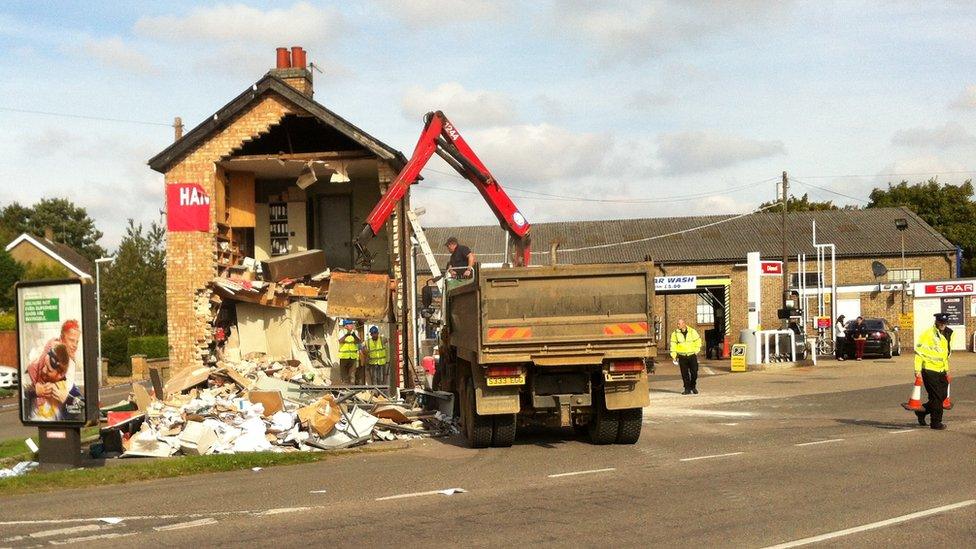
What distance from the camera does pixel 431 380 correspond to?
2058 centimetres

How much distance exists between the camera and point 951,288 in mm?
46125

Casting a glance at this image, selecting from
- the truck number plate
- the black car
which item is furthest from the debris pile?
the black car

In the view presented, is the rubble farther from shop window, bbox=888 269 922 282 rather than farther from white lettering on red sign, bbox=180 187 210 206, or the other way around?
shop window, bbox=888 269 922 282

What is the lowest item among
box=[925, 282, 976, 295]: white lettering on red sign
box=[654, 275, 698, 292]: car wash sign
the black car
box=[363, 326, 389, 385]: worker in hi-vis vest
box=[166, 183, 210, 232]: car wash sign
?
the black car

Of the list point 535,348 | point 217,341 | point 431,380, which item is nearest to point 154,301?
point 217,341

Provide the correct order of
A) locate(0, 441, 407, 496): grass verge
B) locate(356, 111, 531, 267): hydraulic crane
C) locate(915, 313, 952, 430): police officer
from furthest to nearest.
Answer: locate(356, 111, 531, 267): hydraulic crane < locate(915, 313, 952, 430): police officer < locate(0, 441, 407, 496): grass verge

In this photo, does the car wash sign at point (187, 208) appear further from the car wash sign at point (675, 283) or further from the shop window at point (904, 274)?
the shop window at point (904, 274)

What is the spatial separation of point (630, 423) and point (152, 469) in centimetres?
624

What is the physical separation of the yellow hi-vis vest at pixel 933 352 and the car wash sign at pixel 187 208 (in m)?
16.3

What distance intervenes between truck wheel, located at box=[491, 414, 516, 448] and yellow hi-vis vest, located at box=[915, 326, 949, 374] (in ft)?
19.9

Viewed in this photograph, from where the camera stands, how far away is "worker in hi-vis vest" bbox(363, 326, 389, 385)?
2328 cm

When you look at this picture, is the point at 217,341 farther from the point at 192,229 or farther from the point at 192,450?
the point at 192,450

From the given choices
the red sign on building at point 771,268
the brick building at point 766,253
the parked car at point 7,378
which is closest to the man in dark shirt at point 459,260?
the red sign on building at point 771,268

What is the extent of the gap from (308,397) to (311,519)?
34.8ft
